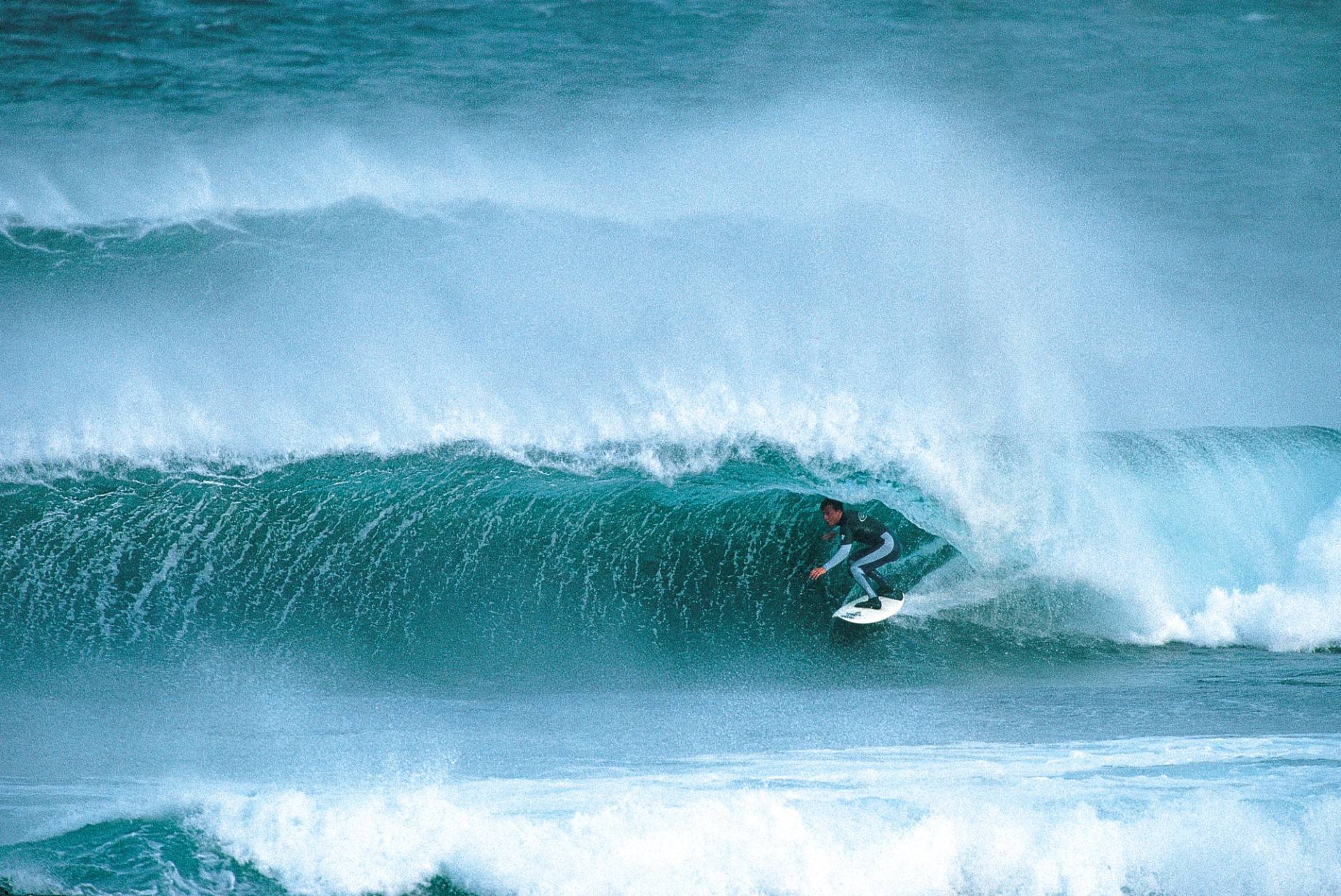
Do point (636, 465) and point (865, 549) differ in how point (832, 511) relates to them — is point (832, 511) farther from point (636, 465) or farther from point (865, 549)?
point (636, 465)

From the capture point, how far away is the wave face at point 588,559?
7.59 metres

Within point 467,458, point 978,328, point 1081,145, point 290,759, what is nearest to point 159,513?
point 467,458

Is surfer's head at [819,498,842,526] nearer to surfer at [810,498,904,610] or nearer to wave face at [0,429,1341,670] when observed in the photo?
surfer at [810,498,904,610]

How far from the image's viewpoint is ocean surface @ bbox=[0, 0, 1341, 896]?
191 inches

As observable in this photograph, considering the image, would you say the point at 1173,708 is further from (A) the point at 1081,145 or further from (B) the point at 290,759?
(A) the point at 1081,145

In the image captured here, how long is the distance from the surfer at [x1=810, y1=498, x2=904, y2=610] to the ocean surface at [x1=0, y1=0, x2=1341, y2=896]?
0.31 meters

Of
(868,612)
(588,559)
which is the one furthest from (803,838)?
(588,559)

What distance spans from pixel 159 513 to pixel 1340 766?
835cm

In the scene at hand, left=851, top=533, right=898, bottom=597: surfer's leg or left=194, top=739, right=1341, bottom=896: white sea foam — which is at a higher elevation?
left=194, top=739, right=1341, bottom=896: white sea foam

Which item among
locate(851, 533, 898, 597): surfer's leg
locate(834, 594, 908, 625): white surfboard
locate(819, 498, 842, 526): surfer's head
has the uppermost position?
locate(819, 498, 842, 526): surfer's head

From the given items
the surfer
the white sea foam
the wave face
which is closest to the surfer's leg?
the surfer

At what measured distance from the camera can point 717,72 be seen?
41.0ft

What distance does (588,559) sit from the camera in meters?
8.38

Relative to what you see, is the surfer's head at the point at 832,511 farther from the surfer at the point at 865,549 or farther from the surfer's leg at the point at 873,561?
the surfer's leg at the point at 873,561
